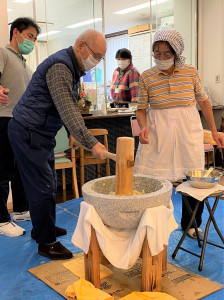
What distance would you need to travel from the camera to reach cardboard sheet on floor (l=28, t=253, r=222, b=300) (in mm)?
1855

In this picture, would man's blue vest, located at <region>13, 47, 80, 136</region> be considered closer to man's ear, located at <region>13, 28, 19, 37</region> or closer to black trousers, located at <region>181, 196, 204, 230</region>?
man's ear, located at <region>13, 28, 19, 37</region>

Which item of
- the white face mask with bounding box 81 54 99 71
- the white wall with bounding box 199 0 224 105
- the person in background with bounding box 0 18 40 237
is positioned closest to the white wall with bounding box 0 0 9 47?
the person in background with bounding box 0 18 40 237

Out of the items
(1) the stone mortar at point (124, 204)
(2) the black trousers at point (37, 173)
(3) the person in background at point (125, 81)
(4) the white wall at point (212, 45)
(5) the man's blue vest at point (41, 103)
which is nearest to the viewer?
(1) the stone mortar at point (124, 204)

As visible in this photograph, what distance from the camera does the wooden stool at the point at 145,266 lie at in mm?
1729

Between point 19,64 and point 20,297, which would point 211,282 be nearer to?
point 20,297

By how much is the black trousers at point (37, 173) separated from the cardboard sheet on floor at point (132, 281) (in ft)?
0.83

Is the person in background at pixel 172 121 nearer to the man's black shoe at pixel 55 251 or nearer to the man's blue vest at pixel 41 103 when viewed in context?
the man's blue vest at pixel 41 103

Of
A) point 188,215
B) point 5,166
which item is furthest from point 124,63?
point 188,215

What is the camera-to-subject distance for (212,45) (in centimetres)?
543

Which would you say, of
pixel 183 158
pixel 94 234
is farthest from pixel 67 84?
pixel 183 158

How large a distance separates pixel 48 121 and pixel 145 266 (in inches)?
38.8

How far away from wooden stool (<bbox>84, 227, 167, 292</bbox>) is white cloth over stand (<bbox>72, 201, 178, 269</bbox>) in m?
0.03

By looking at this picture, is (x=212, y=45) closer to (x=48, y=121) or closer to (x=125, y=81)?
(x=125, y=81)

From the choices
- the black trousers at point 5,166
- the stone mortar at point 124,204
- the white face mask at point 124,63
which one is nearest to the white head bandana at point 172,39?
the stone mortar at point 124,204
